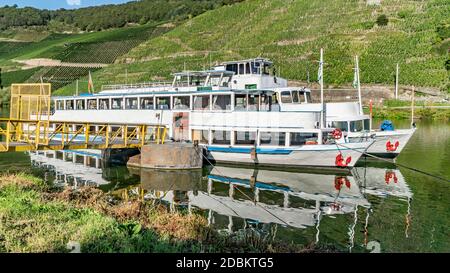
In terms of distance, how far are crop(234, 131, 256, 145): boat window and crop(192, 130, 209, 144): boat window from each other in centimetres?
226

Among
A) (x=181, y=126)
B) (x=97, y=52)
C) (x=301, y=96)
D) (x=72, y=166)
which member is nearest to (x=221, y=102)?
(x=181, y=126)

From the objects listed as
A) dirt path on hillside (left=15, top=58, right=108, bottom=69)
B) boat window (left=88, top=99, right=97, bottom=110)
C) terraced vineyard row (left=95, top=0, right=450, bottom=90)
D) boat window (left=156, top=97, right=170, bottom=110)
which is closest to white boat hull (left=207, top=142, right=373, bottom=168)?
boat window (left=156, top=97, right=170, bottom=110)

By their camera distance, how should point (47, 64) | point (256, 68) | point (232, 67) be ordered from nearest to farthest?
point (256, 68)
point (232, 67)
point (47, 64)

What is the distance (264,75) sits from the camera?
30203mm

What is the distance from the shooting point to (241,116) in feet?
85.8

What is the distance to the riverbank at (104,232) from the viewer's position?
28.5 ft

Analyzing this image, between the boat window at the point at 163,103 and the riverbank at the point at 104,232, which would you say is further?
the boat window at the point at 163,103

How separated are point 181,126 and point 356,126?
1193cm

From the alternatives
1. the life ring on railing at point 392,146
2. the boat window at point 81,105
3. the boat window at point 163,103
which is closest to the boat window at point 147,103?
the boat window at point 163,103

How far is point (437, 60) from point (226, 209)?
71081mm

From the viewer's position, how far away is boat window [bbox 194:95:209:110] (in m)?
28.0

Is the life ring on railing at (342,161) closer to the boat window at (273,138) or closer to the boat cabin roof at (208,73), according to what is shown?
the boat window at (273,138)

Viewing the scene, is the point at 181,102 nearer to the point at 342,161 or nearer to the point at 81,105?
the point at 342,161

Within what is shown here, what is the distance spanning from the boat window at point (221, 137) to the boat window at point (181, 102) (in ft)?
10.1
